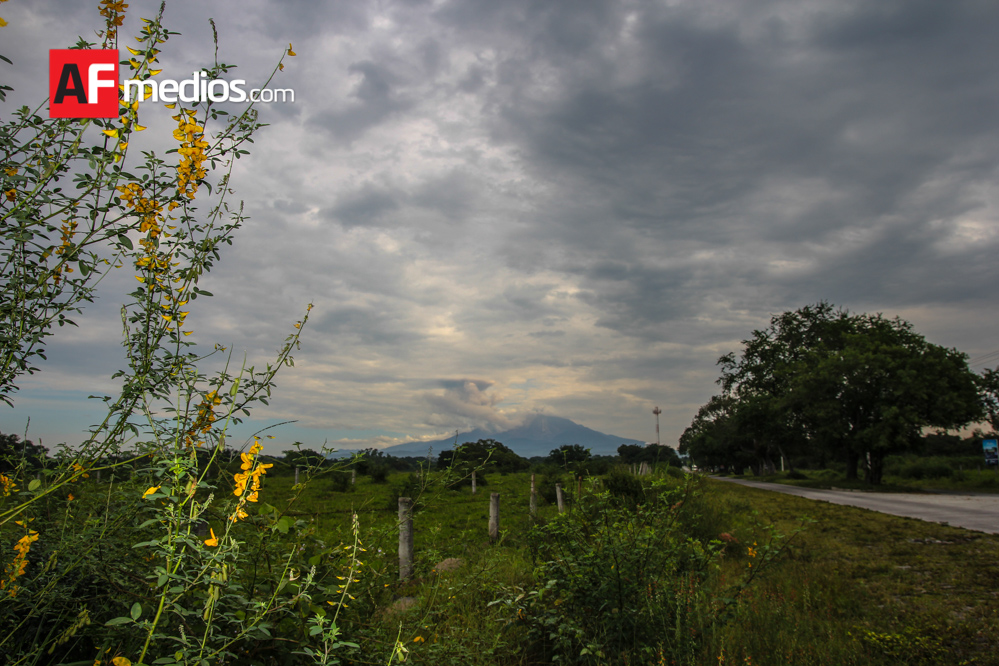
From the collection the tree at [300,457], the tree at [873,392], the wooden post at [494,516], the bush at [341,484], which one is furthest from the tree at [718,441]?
the tree at [300,457]

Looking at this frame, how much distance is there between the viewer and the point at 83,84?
2.04m

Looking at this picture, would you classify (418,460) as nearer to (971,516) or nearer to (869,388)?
(971,516)

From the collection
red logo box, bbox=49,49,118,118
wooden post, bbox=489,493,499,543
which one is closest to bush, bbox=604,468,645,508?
wooden post, bbox=489,493,499,543

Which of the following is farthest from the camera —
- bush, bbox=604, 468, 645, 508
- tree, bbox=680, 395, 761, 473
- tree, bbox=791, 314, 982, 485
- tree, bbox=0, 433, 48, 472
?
tree, bbox=680, 395, 761, 473

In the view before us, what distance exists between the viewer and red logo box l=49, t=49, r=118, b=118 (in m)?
2.00

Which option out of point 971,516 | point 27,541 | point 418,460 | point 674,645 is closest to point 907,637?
point 674,645

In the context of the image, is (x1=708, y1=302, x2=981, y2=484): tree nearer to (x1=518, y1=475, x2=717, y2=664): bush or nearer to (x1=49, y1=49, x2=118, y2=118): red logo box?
(x1=518, y1=475, x2=717, y2=664): bush

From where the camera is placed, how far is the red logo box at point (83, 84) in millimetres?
1998

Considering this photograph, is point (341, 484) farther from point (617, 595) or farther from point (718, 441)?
point (718, 441)

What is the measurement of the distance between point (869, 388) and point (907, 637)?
2840cm

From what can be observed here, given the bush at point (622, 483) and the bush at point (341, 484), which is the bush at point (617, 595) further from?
the bush at point (341, 484)

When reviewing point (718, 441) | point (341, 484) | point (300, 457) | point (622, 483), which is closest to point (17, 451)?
point (300, 457)

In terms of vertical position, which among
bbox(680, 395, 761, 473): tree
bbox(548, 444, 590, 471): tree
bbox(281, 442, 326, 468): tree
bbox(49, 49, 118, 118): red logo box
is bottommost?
bbox(680, 395, 761, 473): tree

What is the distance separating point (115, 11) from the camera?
212 centimetres
